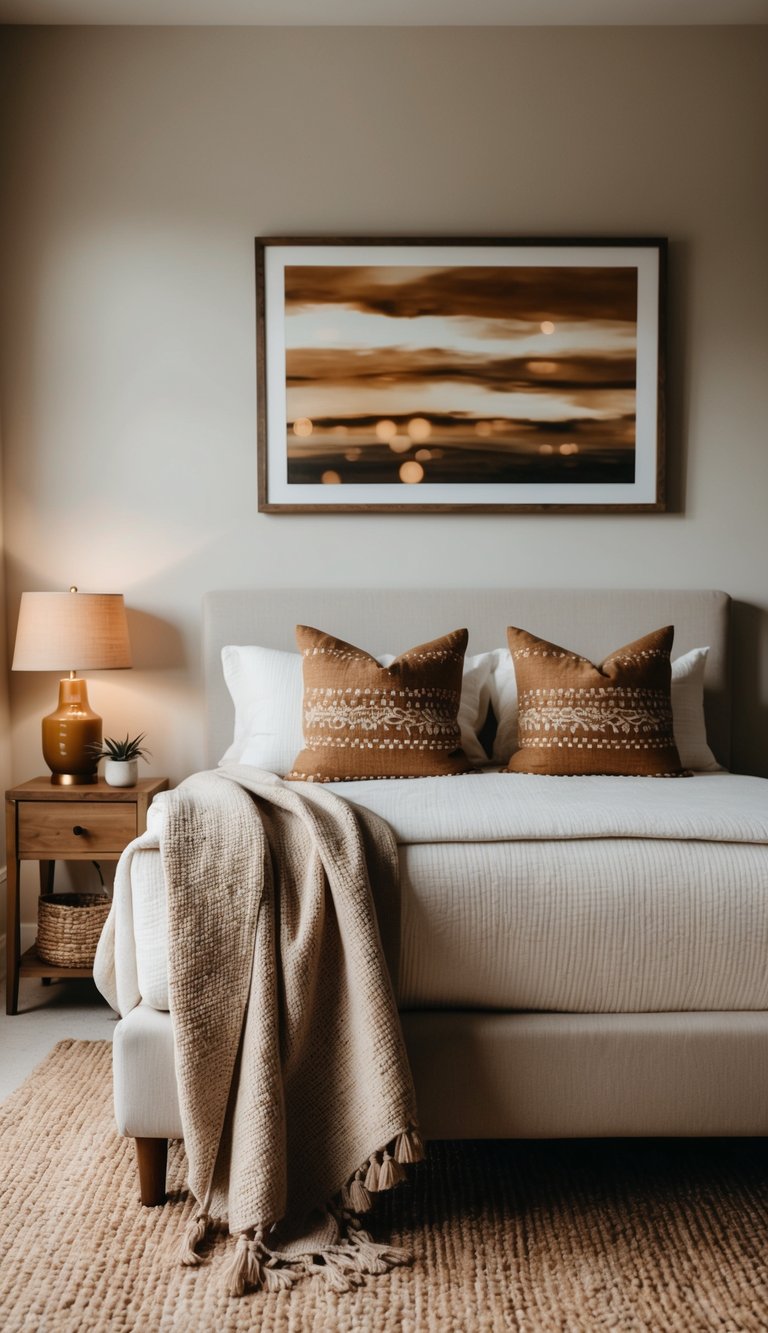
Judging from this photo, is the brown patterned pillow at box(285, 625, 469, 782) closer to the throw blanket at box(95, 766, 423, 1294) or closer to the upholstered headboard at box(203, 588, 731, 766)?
the upholstered headboard at box(203, 588, 731, 766)

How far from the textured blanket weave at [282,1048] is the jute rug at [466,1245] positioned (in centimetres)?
8

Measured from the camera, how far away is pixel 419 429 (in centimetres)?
338

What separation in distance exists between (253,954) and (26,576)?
2.07 m

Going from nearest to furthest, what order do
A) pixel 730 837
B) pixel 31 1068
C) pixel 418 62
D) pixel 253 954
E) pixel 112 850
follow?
pixel 253 954 → pixel 730 837 → pixel 31 1068 → pixel 112 850 → pixel 418 62

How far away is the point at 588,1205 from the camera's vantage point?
1.85 m

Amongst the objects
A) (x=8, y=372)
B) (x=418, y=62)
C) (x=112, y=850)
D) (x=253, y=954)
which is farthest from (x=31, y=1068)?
(x=418, y=62)

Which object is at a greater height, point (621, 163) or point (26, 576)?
point (621, 163)

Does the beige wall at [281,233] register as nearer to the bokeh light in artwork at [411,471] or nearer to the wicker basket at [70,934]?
the bokeh light in artwork at [411,471]

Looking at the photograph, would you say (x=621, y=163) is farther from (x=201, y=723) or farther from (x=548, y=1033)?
(x=548, y=1033)

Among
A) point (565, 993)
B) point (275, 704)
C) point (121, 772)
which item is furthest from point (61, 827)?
point (565, 993)

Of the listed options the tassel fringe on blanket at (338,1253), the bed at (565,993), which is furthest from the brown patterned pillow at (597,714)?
the tassel fringe on blanket at (338,1253)

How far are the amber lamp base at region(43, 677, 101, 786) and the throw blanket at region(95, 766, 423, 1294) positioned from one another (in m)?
1.35

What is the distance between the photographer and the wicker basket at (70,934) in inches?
114

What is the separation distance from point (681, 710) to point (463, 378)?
1.28 metres
